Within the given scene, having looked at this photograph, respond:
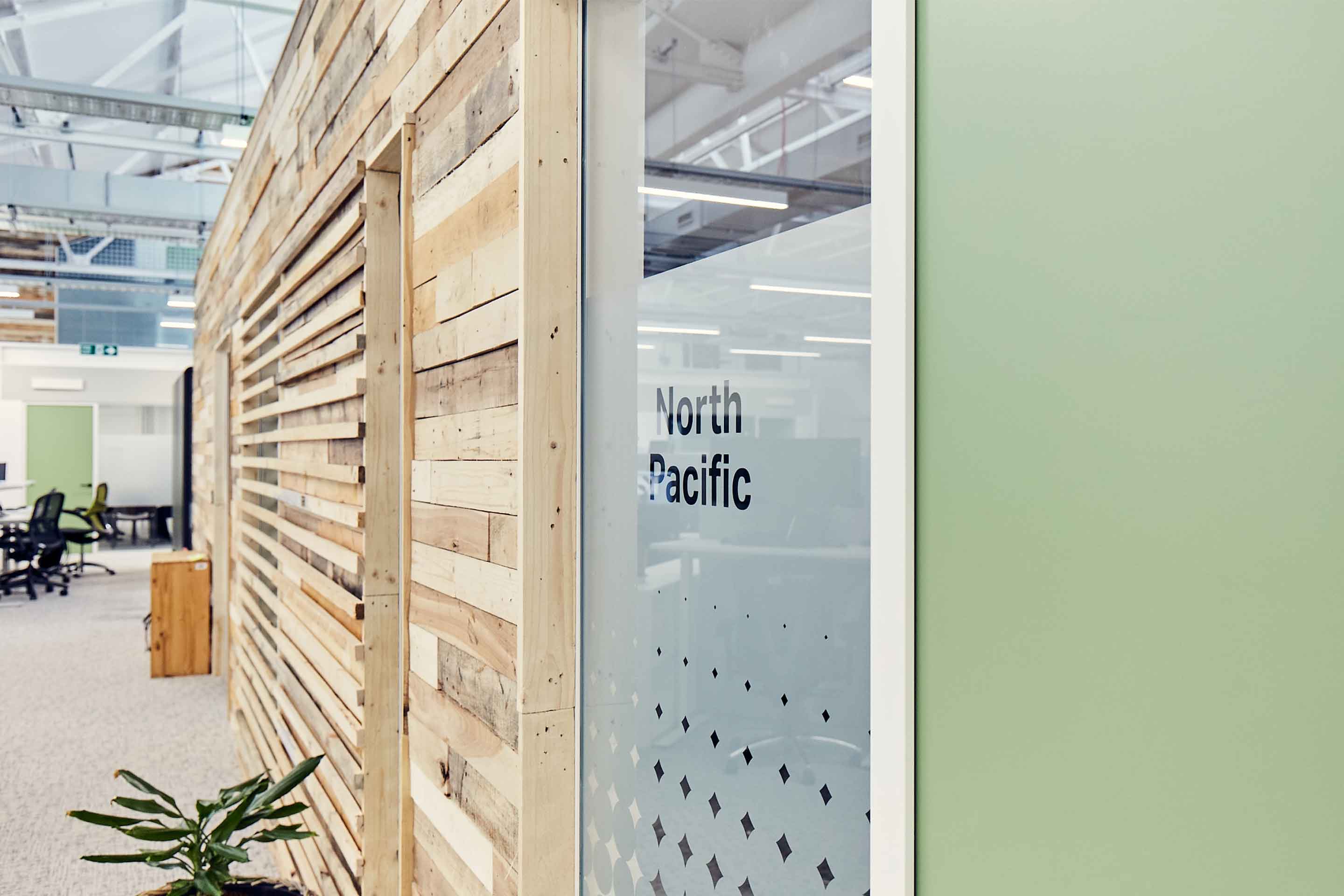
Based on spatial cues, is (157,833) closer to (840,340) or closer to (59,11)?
(840,340)

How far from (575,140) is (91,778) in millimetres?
4533

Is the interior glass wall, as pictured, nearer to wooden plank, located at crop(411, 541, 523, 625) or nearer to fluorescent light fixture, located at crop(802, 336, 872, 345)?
fluorescent light fixture, located at crop(802, 336, 872, 345)

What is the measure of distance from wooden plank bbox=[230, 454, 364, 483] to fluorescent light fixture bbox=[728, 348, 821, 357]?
4.93 feet

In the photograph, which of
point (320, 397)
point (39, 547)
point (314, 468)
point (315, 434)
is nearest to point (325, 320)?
point (320, 397)

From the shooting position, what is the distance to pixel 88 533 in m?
12.0

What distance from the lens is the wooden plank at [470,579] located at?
157cm

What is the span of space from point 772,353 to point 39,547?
11863 mm

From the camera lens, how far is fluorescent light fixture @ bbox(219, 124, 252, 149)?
248 inches

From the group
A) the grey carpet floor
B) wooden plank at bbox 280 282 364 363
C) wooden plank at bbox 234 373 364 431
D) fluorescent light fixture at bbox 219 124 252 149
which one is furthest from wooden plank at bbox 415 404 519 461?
fluorescent light fixture at bbox 219 124 252 149

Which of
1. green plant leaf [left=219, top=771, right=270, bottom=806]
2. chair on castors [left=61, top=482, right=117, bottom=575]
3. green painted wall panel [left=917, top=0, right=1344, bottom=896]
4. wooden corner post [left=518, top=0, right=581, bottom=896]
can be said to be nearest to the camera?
green painted wall panel [left=917, top=0, right=1344, bottom=896]

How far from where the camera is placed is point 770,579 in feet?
3.39

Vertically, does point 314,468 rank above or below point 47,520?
above

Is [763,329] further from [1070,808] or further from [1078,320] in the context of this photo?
[1070,808]

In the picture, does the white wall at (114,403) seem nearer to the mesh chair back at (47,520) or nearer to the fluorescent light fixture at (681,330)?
the mesh chair back at (47,520)
